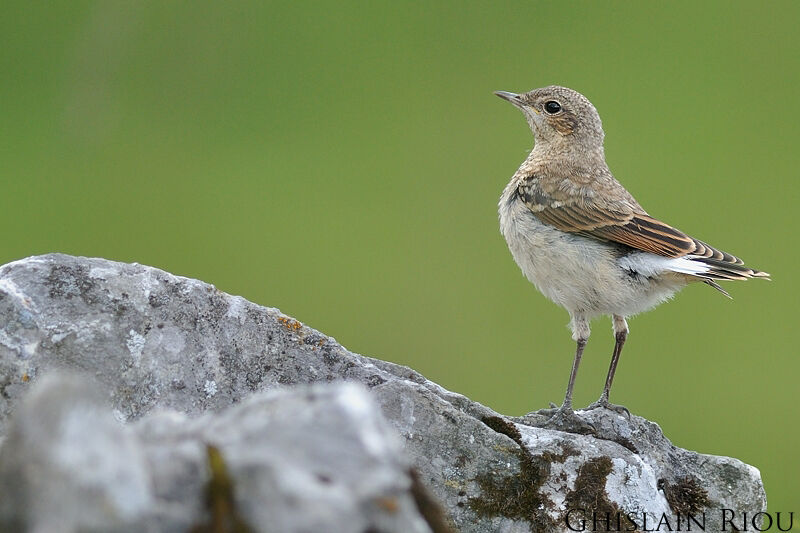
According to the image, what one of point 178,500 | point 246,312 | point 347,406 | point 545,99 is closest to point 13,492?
point 178,500

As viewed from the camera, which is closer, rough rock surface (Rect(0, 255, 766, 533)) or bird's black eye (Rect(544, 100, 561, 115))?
rough rock surface (Rect(0, 255, 766, 533))

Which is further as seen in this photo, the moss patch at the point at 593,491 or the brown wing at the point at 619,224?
the brown wing at the point at 619,224

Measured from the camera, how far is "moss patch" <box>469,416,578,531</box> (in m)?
4.68

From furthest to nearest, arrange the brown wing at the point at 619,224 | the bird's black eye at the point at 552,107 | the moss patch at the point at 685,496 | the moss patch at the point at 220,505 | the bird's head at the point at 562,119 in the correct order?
the bird's black eye at the point at 552,107 < the bird's head at the point at 562,119 < the brown wing at the point at 619,224 < the moss patch at the point at 685,496 < the moss patch at the point at 220,505

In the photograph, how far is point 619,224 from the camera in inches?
293

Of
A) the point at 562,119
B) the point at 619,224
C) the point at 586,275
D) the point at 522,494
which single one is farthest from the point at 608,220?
the point at 522,494

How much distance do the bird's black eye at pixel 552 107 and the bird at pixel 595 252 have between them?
750 mm

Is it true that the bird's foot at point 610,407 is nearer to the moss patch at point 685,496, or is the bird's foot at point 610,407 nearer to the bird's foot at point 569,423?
the bird's foot at point 569,423

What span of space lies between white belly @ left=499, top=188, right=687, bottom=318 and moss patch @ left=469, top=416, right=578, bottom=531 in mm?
2487

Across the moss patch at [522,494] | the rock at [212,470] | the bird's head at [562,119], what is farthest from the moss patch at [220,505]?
the bird's head at [562,119]

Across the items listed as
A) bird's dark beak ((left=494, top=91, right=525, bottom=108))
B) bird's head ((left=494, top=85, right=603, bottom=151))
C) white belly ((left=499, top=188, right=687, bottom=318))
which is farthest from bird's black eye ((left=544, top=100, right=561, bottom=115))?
white belly ((left=499, top=188, right=687, bottom=318))

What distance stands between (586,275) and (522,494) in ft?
9.13

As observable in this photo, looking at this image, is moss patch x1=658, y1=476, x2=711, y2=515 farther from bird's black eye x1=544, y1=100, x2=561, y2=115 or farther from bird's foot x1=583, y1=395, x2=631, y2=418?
bird's black eye x1=544, y1=100, x2=561, y2=115

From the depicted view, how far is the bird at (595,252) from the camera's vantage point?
7.11 m
